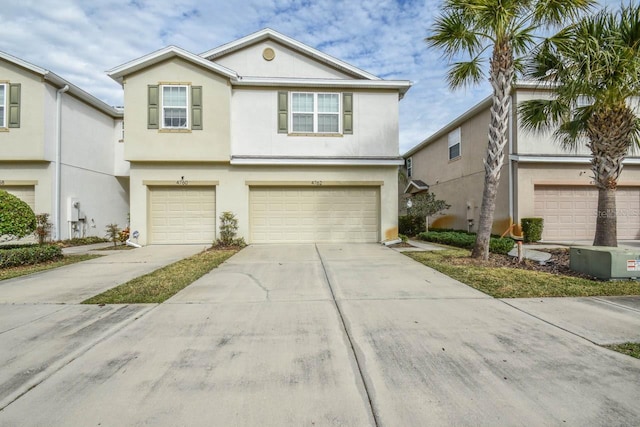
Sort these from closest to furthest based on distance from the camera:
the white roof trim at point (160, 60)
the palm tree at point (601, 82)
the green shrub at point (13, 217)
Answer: the palm tree at point (601, 82) < the green shrub at point (13, 217) < the white roof trim at point (160, 60)

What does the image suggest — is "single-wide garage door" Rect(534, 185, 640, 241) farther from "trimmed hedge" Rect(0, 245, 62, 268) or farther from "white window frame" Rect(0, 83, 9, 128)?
"white window frame" Rect(0, 83, 9, 128)

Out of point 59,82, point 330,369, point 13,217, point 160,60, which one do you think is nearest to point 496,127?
point 330,369

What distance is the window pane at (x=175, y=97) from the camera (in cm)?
1134

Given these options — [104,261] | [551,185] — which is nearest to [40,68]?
[104,261]

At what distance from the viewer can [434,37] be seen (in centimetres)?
790

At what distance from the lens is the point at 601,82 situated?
748 centimetres

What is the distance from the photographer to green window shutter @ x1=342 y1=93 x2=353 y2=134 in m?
11.9

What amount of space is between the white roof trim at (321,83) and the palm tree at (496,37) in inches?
146

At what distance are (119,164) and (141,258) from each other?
8.97 meters

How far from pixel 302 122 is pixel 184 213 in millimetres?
5612

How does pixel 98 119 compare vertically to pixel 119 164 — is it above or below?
above

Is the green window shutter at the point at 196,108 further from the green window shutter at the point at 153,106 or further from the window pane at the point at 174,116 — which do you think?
the green window shutter at the point at 153,106

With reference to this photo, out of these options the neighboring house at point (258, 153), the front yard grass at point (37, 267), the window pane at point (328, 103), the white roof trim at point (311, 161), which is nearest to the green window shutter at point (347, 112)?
the neighboring house at point (258, 153)

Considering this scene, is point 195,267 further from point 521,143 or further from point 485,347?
point 521,143
